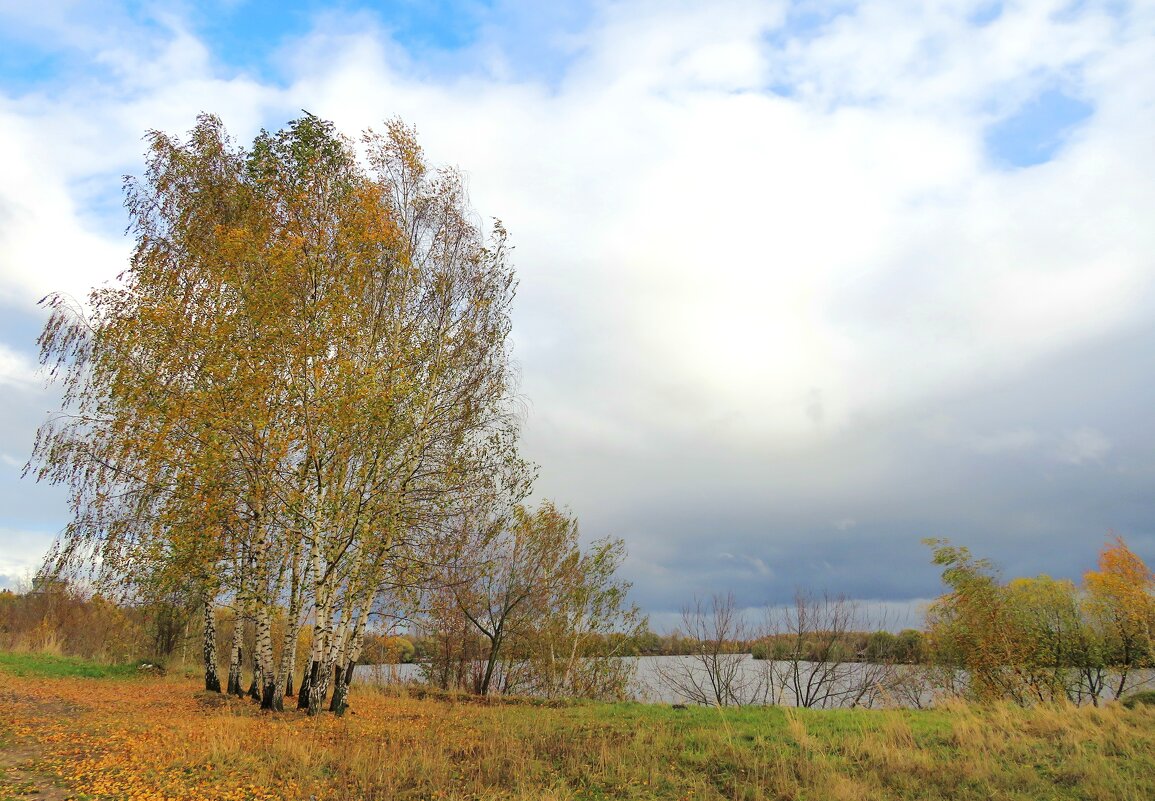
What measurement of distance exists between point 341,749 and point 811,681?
2396 centimetres

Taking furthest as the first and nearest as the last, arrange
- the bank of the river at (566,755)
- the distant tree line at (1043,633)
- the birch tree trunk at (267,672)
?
the distant tree line at (1043,633) → the birch tree trunk at (267,672) → the bank of the river at (566,755)

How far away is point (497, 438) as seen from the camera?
1952 centimetres

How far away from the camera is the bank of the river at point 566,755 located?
10.6m

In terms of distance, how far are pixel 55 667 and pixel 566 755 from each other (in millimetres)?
24136

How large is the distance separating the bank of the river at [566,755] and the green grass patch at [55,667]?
832 cm

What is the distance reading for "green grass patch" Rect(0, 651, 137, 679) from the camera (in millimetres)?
23891

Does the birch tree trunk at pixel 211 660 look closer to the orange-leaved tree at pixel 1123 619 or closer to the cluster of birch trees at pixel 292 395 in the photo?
the cluster of birch trees at pixel 292 395

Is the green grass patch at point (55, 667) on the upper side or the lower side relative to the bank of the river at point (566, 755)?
lower

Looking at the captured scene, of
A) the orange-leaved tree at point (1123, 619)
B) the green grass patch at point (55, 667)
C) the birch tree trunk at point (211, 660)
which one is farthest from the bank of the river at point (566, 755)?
the orange-leaved tree at point (1123, 619)

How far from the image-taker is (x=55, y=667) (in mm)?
25719

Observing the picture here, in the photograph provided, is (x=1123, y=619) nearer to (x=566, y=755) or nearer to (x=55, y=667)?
(x=566, y=755)

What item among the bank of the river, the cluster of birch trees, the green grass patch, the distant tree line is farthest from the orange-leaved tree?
the green grass patch

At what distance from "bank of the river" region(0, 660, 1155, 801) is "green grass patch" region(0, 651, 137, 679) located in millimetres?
8317

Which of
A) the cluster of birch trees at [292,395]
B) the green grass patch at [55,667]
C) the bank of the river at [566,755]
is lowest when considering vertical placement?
the green grass patch at [55,667]
